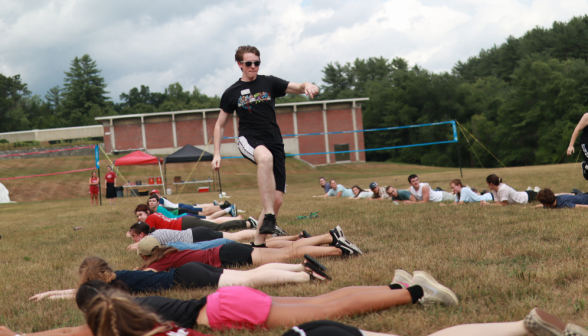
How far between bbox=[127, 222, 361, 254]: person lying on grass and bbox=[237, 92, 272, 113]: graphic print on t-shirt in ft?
5.01

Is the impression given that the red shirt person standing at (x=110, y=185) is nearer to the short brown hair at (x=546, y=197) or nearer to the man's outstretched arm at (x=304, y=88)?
the man's outstretched arm at (x=304, y=88)

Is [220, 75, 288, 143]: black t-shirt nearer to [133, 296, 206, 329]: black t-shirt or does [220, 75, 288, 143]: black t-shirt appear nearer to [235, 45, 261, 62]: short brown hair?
[235, 45, 261, 62]: short brown hair

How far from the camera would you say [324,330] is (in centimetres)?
203

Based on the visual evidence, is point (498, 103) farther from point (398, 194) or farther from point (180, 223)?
point (180, 223)

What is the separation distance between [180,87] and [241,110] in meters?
93.6

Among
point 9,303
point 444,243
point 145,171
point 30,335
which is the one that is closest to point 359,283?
point 444,243

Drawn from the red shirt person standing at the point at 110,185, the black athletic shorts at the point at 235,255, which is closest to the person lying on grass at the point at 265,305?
the black athletic shorts at the point at 235,255

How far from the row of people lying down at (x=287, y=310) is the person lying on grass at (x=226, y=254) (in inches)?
58.9

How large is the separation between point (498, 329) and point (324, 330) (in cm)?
90

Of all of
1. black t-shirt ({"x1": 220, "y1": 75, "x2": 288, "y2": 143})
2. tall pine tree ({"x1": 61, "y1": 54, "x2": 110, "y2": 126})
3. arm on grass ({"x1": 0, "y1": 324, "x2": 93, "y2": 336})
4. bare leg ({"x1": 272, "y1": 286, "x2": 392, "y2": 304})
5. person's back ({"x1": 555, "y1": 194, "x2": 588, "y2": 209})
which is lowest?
person's back ({"x1": 555, "y1": 194, "x2": 588, "y2": 209})

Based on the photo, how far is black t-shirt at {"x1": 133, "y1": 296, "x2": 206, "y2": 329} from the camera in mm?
2691

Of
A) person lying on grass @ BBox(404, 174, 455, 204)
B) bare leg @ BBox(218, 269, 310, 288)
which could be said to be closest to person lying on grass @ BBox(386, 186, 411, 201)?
person lying on grass @ BBox(404, 174, 455, 204)

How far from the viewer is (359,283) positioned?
138 inches

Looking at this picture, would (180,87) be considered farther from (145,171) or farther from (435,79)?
(145,171)
